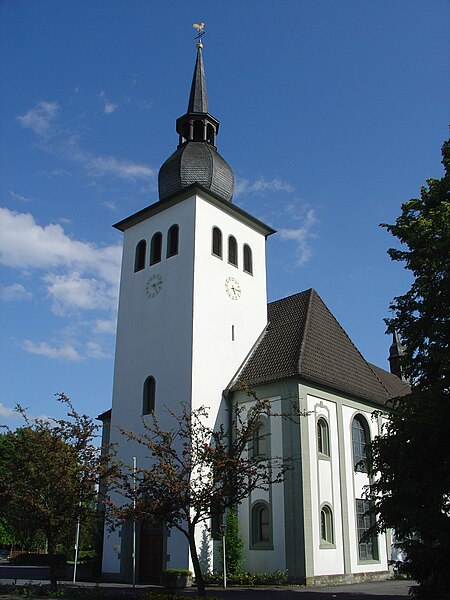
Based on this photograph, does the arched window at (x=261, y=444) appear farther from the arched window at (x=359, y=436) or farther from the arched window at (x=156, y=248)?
the arched window at (x=156, y=248)

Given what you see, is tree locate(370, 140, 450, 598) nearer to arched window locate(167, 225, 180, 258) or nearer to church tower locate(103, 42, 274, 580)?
church tower locate(103, 42, 274, 580)

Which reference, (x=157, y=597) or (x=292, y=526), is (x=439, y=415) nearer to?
(x=157, y=597)

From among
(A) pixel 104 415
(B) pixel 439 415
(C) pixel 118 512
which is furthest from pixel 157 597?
(A) pixel 104 415

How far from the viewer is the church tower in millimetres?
25344

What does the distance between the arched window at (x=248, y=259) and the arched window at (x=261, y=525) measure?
11574mm

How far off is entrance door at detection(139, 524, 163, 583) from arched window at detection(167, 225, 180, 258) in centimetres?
1202

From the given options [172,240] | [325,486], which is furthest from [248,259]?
[325,486]

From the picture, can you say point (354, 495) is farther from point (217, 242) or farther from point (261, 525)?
point (217, 242)

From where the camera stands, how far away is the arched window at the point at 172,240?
1105 inches

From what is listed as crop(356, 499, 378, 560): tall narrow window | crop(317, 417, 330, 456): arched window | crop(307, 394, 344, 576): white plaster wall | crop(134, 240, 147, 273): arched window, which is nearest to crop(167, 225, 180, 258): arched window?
crop(134, 240, 147, 273): arched window

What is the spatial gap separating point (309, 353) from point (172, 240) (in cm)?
841

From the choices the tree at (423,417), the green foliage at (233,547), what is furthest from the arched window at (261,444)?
the tree at (423,417)

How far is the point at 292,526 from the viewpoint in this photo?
71.9 feet

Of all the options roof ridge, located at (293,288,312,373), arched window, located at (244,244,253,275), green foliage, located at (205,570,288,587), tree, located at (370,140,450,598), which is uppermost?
arched window, located at (244,244,253,275)
